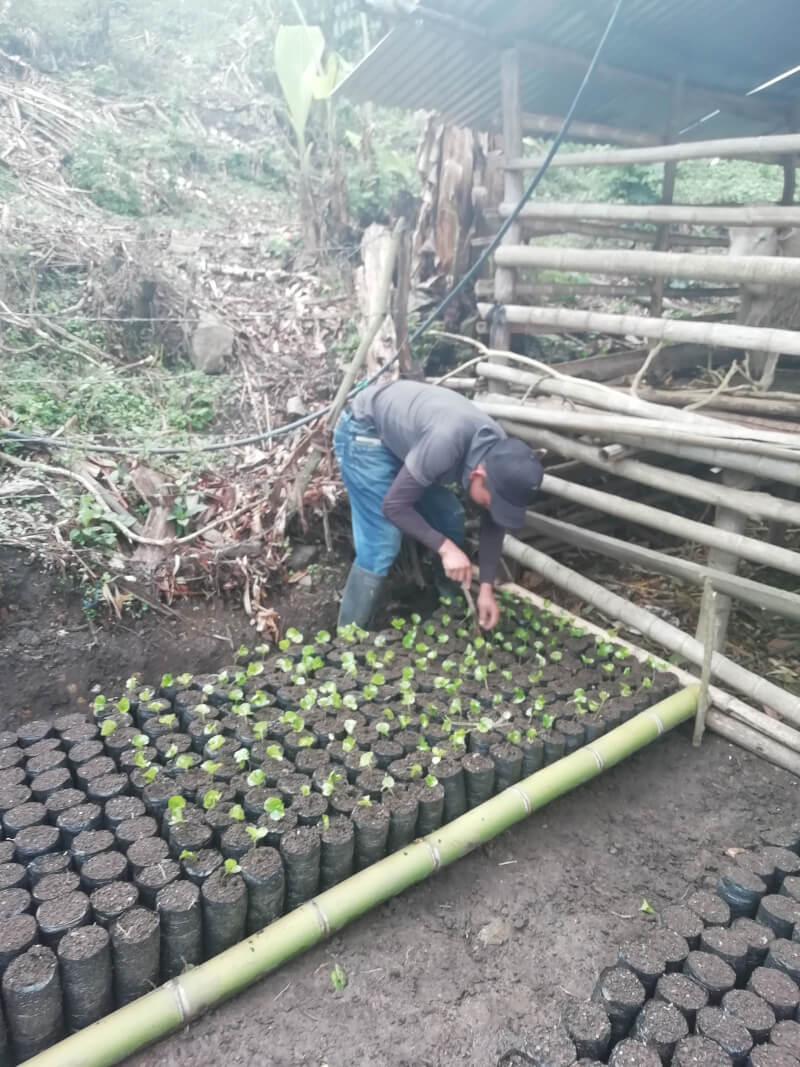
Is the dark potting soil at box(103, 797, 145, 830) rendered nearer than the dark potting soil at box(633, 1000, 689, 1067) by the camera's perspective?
No

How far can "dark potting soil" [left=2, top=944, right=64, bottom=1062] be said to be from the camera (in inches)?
78.4

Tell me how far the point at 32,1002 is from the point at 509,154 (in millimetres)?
4657

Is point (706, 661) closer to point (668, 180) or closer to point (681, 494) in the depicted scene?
point (681, 494)

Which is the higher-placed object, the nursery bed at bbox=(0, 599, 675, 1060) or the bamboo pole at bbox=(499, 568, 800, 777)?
the nursery bed at bbox=(0, 599, 675, 1060)

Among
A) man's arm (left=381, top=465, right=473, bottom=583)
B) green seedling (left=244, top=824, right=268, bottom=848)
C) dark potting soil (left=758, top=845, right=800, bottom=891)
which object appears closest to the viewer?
green seedling (left=244, top=824, right=268, bottom=848)

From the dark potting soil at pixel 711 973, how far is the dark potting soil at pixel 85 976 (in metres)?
1.73

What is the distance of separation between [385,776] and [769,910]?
4.48ft

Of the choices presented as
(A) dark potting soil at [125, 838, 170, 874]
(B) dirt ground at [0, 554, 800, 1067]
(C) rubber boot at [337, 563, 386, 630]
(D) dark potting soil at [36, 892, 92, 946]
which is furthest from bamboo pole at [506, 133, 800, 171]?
(D) dark potting soil at [36, 892, 92, 946]

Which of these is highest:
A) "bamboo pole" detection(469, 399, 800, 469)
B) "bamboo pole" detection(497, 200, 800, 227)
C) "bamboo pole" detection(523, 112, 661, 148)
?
"bamboo pole" detection(523, 112, 661, 148)

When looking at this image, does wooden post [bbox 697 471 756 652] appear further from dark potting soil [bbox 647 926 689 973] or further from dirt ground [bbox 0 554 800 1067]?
dark potting soil [bbox 647 926 689 973]

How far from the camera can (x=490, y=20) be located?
4.04 meters

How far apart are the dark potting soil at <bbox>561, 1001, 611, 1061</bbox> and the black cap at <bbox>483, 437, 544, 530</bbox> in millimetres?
1911

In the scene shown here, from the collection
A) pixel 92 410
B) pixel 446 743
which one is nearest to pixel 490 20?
pixel 92 410

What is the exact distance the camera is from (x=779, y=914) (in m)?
2.40
